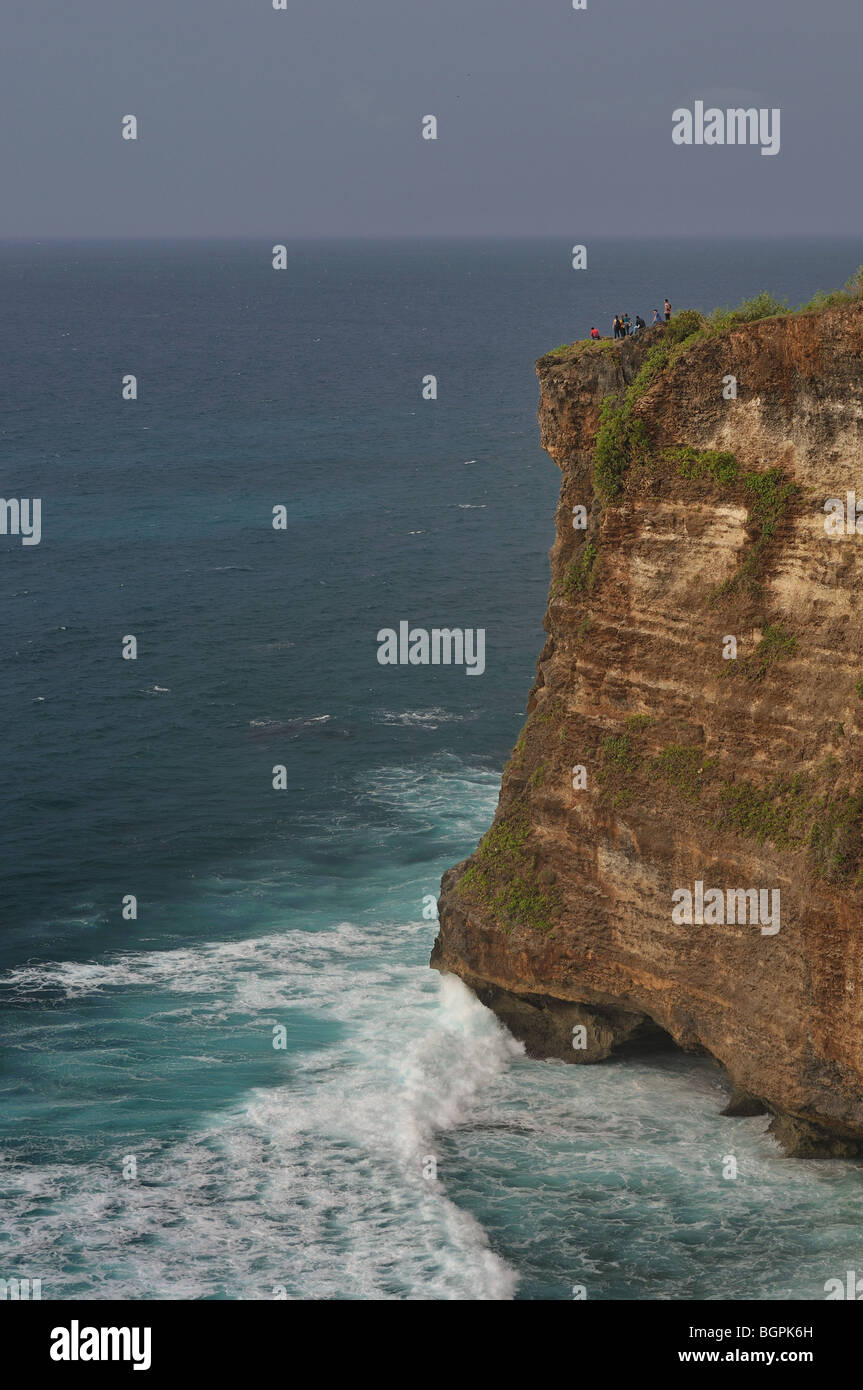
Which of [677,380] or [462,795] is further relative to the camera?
[462,795]

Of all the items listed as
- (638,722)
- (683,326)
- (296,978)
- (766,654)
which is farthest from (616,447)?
(296,978)

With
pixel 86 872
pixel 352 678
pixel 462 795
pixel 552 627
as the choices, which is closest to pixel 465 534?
pixel 352 678

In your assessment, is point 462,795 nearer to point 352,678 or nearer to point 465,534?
point 352,678

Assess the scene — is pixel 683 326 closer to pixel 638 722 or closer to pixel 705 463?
pixel 705 463

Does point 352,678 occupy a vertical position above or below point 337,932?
above
